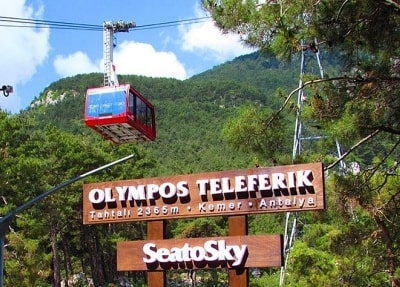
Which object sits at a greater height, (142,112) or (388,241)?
(142,112)

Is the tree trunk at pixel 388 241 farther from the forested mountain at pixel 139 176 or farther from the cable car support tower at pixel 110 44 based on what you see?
the cable car support tower at pixel 110 44

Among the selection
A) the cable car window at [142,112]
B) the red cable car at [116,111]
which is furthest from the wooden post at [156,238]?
the cable car window at [142,112]

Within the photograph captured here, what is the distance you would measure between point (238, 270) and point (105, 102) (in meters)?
10.2

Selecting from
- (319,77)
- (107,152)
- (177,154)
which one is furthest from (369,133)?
(177,154)

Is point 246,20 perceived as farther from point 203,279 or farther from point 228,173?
point 203,279

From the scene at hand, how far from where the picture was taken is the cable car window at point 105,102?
19.2m

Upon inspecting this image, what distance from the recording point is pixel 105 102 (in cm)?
1952

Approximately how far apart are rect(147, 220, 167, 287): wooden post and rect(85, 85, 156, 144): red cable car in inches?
311

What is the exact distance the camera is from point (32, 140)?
38594mm

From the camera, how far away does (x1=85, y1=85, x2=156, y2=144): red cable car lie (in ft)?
62.7

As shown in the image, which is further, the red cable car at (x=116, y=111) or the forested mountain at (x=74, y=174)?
the forested mountain at (x=74, y=174)

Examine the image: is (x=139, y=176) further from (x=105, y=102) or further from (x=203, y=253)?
(x=203, y=253)

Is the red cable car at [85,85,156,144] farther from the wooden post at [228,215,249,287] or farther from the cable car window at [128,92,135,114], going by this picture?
the wooden post at [228,215,249,287]

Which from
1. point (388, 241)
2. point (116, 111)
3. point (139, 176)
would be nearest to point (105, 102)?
point (116, 111)
